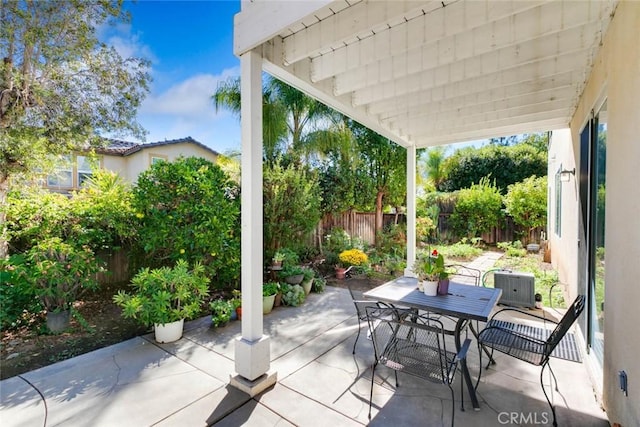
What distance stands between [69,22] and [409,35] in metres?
5.47

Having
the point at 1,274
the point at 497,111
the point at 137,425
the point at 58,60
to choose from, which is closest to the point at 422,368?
the point at 137,425

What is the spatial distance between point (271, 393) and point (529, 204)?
1048 centimetres

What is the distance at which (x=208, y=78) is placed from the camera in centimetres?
720

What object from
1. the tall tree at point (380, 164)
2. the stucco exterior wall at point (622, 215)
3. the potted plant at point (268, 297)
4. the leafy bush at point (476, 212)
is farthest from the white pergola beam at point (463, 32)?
the leafy bush at point (476, 212)

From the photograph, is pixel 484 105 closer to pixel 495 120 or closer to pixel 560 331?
pixel 495 120

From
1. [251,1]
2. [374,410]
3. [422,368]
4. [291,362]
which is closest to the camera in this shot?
[422,368]

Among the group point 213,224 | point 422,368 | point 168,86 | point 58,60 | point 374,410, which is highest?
point 168,86

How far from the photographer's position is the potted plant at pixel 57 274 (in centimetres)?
336

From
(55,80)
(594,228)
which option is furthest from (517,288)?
(55,80)

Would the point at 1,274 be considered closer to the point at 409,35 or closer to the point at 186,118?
the point at 409,35

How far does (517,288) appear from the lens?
4.52 meters

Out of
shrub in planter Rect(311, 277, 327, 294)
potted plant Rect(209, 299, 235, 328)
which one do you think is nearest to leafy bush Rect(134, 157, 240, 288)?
potted plant Rect(209, 299, 235, 328)

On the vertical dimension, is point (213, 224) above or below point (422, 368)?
above

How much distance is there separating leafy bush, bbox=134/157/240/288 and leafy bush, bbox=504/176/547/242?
9.63 meters
